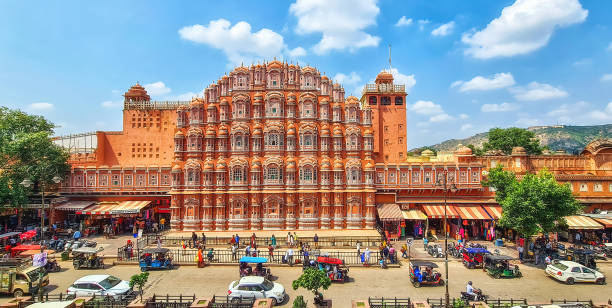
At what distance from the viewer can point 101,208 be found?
3731cm

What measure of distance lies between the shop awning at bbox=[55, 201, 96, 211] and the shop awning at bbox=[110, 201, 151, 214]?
3619mm

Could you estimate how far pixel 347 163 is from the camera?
37375mm

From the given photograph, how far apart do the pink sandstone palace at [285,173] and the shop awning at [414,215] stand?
0.36 feet

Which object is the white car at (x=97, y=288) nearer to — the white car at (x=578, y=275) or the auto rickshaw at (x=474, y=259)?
the auto rickshaw at (x=474, y=259)

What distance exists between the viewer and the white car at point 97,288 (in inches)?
763

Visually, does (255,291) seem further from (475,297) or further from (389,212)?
(389,212)

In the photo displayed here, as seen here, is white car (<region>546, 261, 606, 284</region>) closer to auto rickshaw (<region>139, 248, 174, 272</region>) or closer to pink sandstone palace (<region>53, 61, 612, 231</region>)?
pink sandstone palace (<region>53, 61, 612, 231</region>)

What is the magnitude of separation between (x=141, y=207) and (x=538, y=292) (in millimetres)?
37072

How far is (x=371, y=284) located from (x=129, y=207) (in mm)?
28368

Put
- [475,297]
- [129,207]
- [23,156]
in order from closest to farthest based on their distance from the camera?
[475,297], [23,156], [129,207]

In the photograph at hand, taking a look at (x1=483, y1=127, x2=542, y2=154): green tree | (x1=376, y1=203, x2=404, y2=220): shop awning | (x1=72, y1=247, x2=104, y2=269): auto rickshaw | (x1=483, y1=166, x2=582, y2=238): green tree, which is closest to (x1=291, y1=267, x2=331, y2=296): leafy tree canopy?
(x1=72, y1=247, x2=104, y2=269): auto rickshaw

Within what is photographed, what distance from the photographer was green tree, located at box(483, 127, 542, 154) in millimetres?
64500

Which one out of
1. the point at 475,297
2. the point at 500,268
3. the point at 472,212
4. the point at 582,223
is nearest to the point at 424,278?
the point at 475,297

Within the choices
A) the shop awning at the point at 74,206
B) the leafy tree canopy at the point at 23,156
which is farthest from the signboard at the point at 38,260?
the shop awning at the point at 74,206
